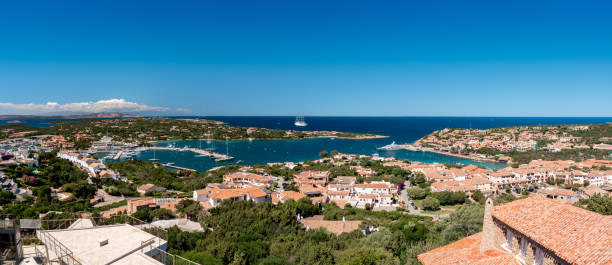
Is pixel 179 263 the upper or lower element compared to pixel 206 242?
upper

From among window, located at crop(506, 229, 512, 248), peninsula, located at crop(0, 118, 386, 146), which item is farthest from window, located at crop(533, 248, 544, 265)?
peninsula, located at crop(0, 118, 386, 146)

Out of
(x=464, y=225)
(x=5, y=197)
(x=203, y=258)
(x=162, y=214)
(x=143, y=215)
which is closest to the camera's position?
(x=203, y=258)

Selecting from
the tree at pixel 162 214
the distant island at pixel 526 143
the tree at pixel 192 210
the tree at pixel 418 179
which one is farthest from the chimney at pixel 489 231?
the distant island at pixel 526 143

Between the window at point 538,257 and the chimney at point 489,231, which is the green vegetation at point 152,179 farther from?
the window at point 538,257

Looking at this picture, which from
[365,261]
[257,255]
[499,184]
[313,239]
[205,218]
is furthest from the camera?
[499,184]

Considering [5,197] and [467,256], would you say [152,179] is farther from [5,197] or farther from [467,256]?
[467,256]

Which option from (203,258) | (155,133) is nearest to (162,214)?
(203,258)

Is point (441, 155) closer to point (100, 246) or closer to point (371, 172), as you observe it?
point (371, 172)

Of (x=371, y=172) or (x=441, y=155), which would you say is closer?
(x=371, y=172)

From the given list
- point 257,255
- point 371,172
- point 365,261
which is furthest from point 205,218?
point 371,172
